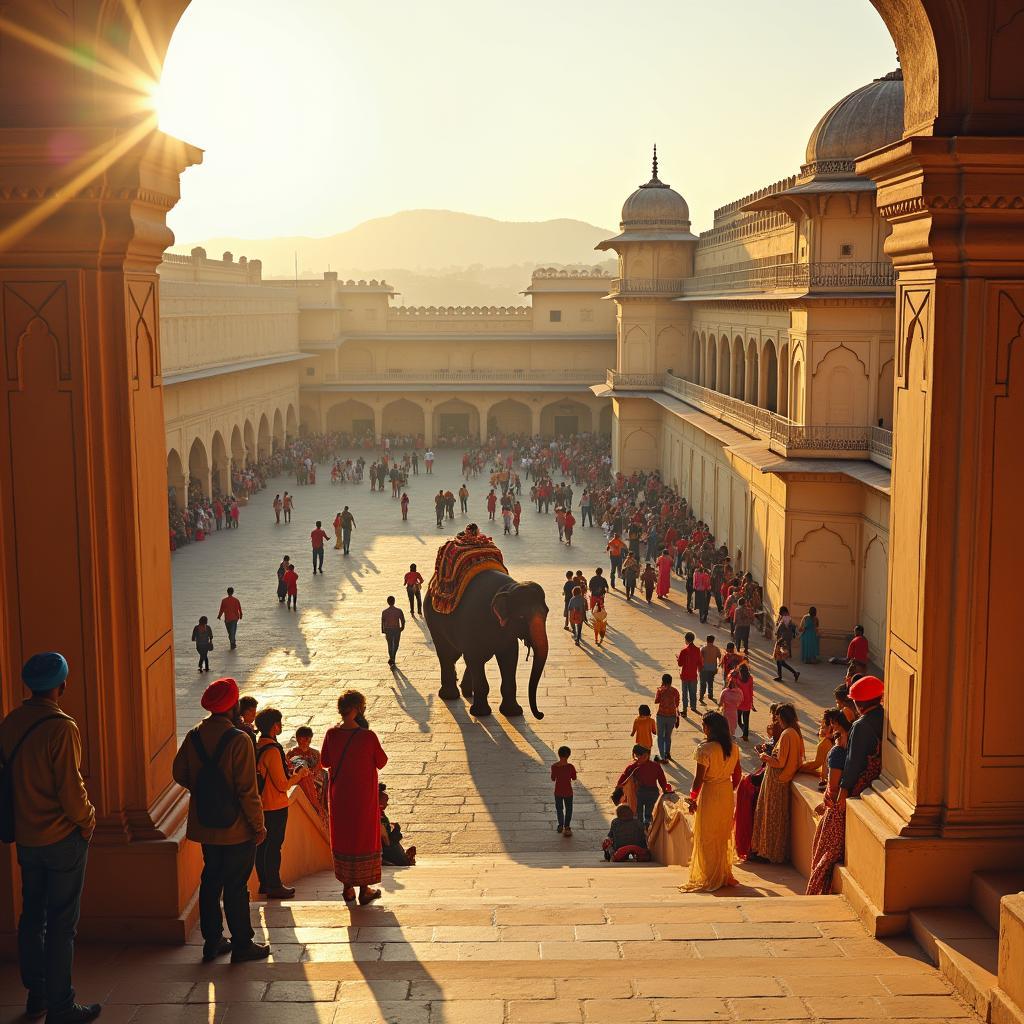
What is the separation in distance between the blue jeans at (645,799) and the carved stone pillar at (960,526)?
4804 mm

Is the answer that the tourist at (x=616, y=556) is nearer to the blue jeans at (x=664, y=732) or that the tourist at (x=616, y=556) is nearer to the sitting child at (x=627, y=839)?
the blue jeans at (x=664, y=732)

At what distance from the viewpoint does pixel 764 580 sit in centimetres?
2053

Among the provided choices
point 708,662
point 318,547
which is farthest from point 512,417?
point 708,662

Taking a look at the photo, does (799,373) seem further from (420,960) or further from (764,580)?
(420,960)

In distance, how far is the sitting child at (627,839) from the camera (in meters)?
9.89

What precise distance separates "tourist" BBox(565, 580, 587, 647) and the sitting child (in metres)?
8.30

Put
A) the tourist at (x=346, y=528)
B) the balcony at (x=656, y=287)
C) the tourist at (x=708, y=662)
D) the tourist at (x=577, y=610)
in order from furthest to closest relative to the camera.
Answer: the balcony at (x=656, y=287)
the tourist at (x=346, y=528)
the tourist at (x=577, y=610)
the tourist at (x=708, y=662)

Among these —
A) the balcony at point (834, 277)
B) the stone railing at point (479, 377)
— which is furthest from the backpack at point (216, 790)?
the stone railing at point (479, 377)

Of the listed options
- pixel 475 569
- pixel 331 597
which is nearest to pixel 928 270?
pixel 475 569

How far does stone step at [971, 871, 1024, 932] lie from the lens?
5.16 meters

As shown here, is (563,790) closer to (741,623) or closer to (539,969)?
(539,969)

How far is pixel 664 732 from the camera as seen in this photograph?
13.0 meters

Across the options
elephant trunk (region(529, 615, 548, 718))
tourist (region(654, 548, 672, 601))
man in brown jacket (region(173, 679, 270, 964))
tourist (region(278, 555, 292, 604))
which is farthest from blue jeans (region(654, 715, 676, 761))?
tourist (region(278, 555, 292, 604))

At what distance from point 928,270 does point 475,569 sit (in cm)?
1005
